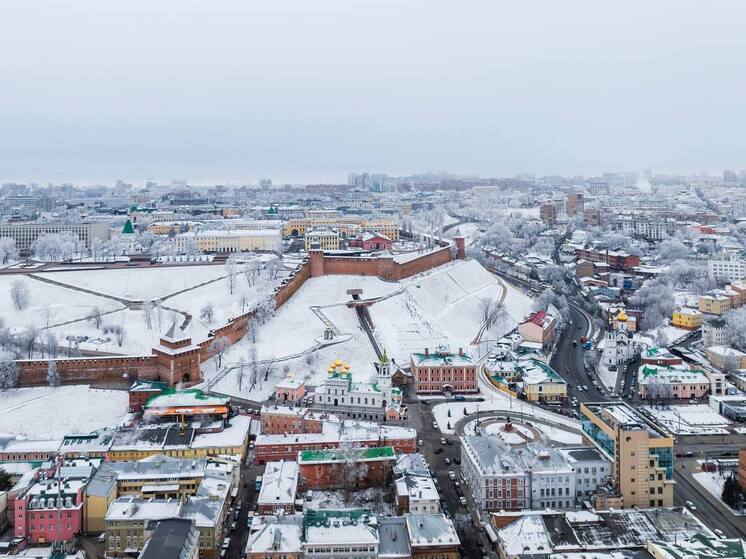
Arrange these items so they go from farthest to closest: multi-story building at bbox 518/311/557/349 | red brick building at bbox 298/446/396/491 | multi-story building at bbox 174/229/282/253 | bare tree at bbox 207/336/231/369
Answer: multi-story building at bbox 174/229/282/253 < multi-story building at bbox 518/311/557/349 < bare tree at bbox 207/336/231/369 < red brick building at bbox 298/446/396/491

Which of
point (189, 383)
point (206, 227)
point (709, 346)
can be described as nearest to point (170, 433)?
point (189, 383)

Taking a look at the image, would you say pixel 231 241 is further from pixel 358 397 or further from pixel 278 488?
pixel 278 488

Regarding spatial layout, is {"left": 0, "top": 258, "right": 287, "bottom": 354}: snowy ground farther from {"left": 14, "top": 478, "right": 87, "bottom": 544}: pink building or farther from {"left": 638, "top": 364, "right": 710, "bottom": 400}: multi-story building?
{"left": 638, "top": 364, "right": 710, "bottom": 400}: multi-story building

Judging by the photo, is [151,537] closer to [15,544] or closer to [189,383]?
[15,544]

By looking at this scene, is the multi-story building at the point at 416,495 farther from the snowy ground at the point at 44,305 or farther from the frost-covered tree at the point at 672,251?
the frost-covered tree at the point at 672,251

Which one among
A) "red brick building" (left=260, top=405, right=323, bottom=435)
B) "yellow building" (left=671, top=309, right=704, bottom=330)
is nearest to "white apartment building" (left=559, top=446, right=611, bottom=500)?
"red brick building" (left=260, top=405, right=323, bottom=435)

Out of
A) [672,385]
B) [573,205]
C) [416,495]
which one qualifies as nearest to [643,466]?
[416,495]
